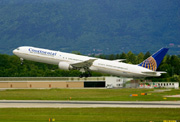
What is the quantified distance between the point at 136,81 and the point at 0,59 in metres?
56.2

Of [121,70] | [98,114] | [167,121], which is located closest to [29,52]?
[121,70]

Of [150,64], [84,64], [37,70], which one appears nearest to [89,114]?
[84,64]

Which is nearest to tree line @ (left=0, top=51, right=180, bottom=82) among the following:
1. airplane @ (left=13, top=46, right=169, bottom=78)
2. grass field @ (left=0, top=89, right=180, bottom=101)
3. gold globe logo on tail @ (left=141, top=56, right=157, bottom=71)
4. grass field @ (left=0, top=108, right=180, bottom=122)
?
gold globe logo on tail @ (left=141, top=56, right=157, bottom=71)

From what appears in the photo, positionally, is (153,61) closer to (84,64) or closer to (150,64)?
(150,64)

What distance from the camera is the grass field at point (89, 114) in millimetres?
34188

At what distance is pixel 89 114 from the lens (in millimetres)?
37438

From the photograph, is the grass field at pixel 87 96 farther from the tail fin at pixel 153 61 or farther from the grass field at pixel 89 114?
the grass field at pixel 89 114

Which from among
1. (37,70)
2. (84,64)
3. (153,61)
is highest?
(37,70)

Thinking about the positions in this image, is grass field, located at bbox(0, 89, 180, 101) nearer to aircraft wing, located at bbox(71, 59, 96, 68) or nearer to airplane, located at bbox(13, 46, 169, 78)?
airplane, located at bbox(13, 46, 169, 78)

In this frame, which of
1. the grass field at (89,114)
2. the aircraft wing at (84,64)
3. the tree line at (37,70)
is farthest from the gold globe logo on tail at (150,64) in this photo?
the grass field at (89,114)

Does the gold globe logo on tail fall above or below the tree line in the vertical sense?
below

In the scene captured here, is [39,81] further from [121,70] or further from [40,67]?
[40,67]

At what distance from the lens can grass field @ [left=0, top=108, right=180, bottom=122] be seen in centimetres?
3419

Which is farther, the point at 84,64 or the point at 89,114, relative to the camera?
the point at 84,64
